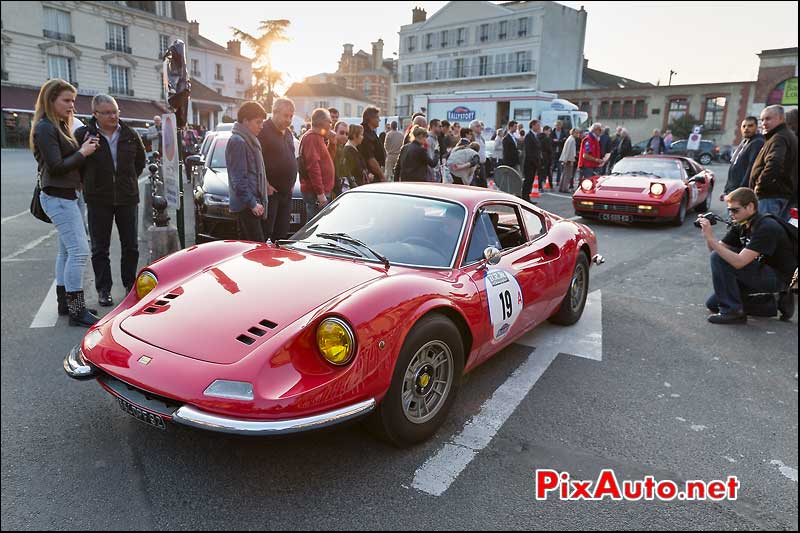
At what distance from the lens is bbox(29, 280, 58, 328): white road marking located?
4.66m

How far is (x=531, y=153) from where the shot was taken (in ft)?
39.1

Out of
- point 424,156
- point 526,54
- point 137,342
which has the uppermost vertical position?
point 526,54

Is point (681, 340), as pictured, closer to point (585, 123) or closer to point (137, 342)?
→ point (137, 342)

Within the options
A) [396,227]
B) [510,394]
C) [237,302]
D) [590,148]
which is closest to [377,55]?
[590,148]

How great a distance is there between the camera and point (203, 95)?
155ft

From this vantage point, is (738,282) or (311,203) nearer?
(738,282)

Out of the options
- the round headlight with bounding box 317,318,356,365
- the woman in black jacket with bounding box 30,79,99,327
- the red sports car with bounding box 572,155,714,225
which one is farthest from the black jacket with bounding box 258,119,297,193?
the red sports car with bounding box 572,155,714,225

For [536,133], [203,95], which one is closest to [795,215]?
[536,133]

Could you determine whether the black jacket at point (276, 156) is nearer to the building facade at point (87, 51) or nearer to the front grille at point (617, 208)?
the front grille at point (617, 208)

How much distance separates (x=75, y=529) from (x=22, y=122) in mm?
39658

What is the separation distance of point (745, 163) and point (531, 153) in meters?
4.99

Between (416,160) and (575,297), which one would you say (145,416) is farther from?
(416,160)

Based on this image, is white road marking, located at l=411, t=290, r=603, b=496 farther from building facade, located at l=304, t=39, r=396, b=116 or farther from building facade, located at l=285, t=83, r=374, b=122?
building facade, located at l=304, t=39, r=396, b=116

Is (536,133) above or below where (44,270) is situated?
above
